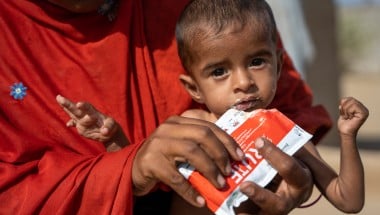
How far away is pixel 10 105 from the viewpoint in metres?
3.29

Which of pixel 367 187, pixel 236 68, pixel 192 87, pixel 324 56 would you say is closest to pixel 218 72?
pixel 236 68

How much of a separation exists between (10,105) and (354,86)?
2277cm

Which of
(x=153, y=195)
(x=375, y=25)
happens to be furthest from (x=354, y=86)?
(x=153, y=195)

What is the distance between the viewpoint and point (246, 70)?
315cm

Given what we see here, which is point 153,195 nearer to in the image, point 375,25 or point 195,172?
point 195,172

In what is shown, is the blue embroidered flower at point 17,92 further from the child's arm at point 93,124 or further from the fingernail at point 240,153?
the fingernail at point 240,153

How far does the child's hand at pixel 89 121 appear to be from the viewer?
9.75 ft

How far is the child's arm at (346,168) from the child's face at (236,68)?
26 centimetres

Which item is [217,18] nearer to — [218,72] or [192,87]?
[218,72]

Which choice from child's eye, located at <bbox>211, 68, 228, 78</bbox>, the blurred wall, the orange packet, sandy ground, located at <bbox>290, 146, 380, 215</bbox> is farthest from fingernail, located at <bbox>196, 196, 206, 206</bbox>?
the blurred wall

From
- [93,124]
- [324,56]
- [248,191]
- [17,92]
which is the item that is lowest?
[324,56]

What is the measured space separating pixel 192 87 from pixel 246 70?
0.92ft

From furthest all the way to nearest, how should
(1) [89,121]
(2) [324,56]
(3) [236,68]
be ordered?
(2) [324,56]
(3) [236,68]
(1) [89,121]

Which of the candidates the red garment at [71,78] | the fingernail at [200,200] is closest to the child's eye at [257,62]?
the red garment at [71,78]
